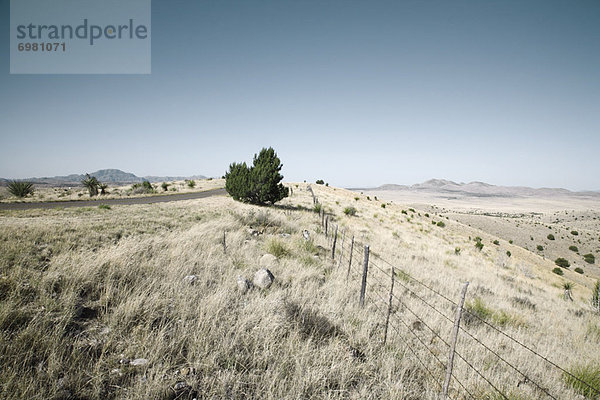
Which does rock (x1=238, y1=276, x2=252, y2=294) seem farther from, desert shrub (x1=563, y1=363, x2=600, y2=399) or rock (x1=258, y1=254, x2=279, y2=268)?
desert shrub (x1=563, y1=363, x2=600, y2=399)

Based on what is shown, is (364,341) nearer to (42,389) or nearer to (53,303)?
(42,389)

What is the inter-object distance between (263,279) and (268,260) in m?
1.73

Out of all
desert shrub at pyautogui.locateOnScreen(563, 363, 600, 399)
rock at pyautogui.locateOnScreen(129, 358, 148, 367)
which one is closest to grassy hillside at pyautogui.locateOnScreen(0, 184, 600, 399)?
rock at pyautogui.locateOnScreen(129, 358, 148, 367)

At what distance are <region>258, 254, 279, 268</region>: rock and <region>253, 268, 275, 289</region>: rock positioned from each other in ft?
3.90

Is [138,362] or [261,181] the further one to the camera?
[261,181]

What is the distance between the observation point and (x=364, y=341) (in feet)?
14.7

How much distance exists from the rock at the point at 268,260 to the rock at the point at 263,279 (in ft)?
3.90

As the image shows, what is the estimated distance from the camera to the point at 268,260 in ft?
26.2

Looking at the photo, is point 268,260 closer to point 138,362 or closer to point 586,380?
point 138,362

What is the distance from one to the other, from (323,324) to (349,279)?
333 cm

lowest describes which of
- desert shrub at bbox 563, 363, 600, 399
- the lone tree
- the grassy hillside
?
desert shrub at bbox 563, 363, 600, 399

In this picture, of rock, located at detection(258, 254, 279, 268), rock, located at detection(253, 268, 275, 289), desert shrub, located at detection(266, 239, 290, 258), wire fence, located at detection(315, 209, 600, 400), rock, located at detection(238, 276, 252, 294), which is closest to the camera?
wire fence, located at detection(315, 209, 600, 400)

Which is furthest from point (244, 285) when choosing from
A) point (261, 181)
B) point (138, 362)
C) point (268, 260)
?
point (261, 181)

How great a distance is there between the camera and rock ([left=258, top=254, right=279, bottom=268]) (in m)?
7.74
